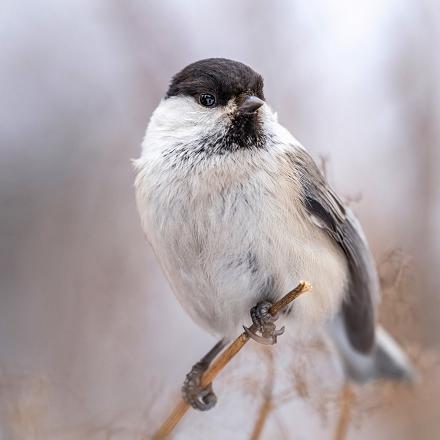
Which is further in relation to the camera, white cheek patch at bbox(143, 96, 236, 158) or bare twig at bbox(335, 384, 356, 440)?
white cheek patch at bbox(143, 96, 236, 158)

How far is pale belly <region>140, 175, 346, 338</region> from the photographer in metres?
1.70

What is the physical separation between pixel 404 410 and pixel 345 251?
48 cm

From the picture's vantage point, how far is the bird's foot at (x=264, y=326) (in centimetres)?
176

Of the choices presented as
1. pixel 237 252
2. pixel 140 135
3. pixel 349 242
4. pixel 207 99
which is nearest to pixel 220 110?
pixel 207 99

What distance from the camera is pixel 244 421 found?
6.14 feet

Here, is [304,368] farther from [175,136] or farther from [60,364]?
[60,364]

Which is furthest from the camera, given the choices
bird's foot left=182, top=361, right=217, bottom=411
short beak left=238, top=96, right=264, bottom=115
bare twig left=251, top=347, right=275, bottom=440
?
bird's foot left=182, top=361, right=217, bottom=411

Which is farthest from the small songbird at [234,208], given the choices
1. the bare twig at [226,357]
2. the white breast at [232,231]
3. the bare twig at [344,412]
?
the bare twig at [344,412]

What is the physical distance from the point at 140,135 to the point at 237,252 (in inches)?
43.3

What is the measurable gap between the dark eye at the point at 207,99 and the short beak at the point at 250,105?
3.7 inches

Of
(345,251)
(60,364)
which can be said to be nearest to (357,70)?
(345,251)

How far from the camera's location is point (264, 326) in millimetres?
1788

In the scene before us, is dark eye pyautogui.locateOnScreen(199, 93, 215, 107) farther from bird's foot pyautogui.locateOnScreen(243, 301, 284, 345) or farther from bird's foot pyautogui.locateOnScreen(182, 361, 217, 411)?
bird's foot pyautogui.locateOnScreen(182, 361, 217, 411)

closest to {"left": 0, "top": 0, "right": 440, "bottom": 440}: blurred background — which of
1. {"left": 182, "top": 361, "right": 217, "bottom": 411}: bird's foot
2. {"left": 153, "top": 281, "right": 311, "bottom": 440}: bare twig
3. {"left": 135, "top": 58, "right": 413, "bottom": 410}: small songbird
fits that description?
{"left": 182, "top": 361, "right": 217, "bottom": 411}: bird's foot
